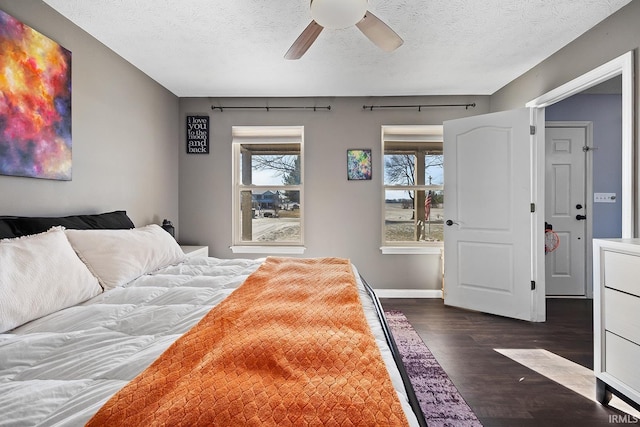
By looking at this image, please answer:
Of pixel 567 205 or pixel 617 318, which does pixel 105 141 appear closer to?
pixel 617 318

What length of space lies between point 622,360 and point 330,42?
2.80m

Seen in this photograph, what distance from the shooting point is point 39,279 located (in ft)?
3.92

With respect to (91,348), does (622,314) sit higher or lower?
lower

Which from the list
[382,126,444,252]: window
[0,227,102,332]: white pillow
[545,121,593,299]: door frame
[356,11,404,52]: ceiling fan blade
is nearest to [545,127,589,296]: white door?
[545,121,593,299]: door frame

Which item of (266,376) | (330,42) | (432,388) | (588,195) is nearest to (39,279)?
(266,376)

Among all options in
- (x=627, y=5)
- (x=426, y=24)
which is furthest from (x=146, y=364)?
(x=627, y=5)

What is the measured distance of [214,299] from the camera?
136 cm

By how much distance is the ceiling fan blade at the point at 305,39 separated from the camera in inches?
73.3

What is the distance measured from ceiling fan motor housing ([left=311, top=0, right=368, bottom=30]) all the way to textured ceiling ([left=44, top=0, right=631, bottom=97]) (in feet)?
1.34

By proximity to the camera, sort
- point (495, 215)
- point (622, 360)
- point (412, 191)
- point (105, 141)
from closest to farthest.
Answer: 1. point (622, 360)
2. point (105, 141)
3. point (495, 215)
4. point (412, 191)

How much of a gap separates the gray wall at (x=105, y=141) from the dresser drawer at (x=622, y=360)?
3.52 meters

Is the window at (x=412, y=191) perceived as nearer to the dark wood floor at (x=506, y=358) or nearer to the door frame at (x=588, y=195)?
the dark wood floor at (x=506, y=358)

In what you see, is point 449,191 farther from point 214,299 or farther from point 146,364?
point 146,364

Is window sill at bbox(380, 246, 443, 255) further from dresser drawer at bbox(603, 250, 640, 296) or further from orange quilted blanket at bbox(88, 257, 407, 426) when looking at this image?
orange quilted blanket at bbox(88, 257, 407, 426)
